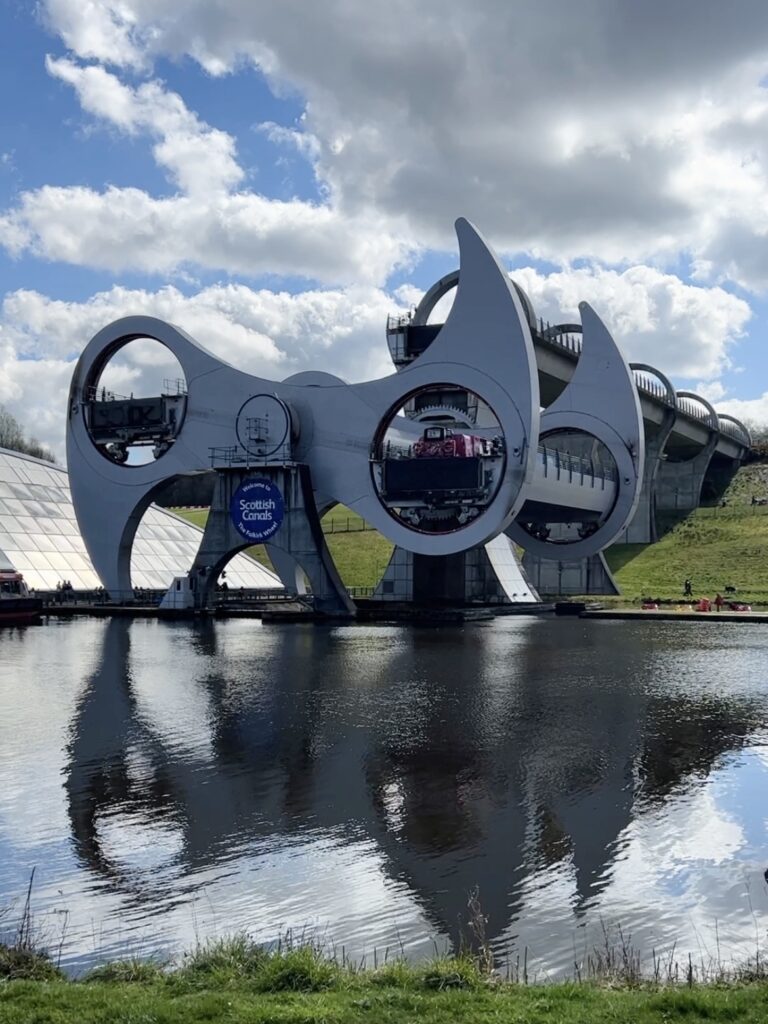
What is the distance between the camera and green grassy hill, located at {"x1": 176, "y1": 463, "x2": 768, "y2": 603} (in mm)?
62731

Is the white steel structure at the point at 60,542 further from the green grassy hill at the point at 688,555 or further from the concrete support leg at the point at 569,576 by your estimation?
the concrete support leg at the point at 569,576

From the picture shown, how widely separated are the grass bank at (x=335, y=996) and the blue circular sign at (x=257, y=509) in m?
41.0

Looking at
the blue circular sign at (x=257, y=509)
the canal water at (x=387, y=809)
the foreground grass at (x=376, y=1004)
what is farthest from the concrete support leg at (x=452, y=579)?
the foreground grass at (x=376, y=1004)

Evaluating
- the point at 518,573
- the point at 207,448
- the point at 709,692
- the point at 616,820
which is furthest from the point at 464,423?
the point at 616,820

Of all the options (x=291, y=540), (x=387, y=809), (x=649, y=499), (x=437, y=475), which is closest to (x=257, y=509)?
(x=291, y=540)

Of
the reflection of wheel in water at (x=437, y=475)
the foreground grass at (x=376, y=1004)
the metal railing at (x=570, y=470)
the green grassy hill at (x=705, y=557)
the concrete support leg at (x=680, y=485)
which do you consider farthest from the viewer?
the concrete support leg at (x=680, y=485)

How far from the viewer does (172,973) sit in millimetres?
7793

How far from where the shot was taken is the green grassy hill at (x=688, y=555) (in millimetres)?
62731

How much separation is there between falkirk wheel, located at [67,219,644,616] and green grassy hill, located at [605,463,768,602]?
6563 millimetres

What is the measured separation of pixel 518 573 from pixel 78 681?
1442 inches

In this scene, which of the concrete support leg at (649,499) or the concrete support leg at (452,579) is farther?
the concrete support leg at (649,499)

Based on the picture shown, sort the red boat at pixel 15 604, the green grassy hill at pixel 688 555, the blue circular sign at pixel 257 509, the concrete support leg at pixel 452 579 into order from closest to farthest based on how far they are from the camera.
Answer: the red boat at pixel 15 604 → the blue circular sign at pixel 257 509 → the concrete support leg at pixel 452 579 → the green grassy hill at pixel 688 555

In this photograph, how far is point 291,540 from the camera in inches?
1913

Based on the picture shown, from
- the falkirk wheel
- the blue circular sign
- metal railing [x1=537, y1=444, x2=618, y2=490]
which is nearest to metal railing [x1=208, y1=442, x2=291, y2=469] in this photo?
the falkirk wheel
